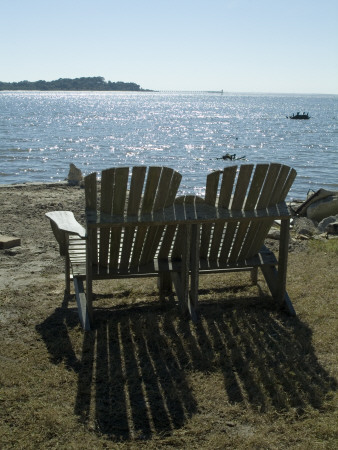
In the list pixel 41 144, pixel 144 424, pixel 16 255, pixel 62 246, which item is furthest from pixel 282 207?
pixel 41 144

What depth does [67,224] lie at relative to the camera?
4902 mm

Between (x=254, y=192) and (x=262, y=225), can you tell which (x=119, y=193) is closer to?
(x=254, y=192)

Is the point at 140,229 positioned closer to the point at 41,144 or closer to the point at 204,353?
the point at 204,353

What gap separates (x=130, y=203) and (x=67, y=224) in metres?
0.65

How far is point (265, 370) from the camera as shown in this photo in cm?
396

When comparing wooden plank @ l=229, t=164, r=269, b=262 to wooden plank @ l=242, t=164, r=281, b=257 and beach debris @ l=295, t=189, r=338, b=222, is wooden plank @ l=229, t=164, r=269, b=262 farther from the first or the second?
beach debris @ l=295, t=189, r=338, b=222

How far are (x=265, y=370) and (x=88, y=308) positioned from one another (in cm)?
159

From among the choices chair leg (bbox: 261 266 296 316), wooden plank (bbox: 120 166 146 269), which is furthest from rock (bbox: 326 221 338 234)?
wooden plank (bbox: 120 166 146 269)

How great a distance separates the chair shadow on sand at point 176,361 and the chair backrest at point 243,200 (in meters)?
0.49

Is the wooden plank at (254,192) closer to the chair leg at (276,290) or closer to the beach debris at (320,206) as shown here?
the chair leg at (276,290)

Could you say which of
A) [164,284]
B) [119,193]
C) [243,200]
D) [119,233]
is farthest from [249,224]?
[119,193]

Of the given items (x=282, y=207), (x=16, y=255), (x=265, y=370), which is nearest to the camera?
(x=265, y=370)

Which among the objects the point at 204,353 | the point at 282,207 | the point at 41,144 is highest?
the point at 282,207

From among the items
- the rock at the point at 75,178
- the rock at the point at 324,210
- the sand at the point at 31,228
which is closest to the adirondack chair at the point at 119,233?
the sand at the point at 31,228
